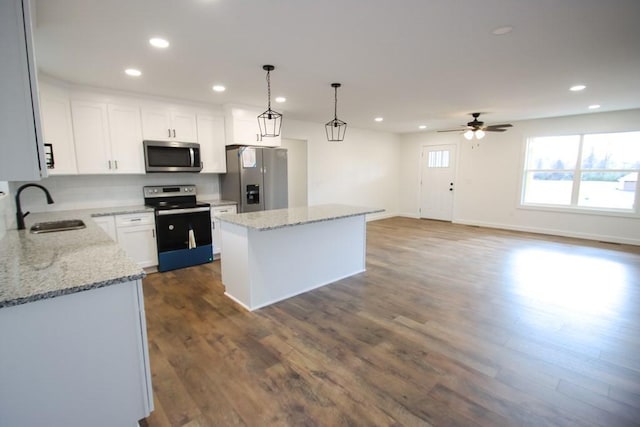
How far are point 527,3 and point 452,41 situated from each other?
620 millimetres

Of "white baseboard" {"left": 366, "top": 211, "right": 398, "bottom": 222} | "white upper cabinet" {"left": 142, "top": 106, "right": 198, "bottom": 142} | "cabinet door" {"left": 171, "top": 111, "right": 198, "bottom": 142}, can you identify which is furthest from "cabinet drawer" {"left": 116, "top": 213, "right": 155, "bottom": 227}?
"white baseboard" {"left": 366, "top": 211, "right": 398, "bottom": 222}

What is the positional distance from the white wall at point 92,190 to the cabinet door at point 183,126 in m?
0.61

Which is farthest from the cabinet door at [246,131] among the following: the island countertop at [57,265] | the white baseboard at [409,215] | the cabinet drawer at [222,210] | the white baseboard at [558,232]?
the white baseboard at [558,232]

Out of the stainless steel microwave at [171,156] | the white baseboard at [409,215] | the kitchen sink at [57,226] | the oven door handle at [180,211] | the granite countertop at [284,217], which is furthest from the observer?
the white baseboard at [409,215]

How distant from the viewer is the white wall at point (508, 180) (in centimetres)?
580

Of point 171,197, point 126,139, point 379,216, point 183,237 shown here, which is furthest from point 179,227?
point 379,216

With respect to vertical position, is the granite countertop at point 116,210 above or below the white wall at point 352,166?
below

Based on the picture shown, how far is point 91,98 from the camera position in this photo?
3766mm

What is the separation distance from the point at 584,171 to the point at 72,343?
819 centimetres

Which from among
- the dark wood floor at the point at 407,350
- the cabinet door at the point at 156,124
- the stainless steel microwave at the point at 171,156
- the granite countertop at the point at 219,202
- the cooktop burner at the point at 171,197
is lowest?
the dark wood floor at the point at 407,350

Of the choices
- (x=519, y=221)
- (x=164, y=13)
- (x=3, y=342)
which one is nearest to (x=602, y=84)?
(x=519, y=221)

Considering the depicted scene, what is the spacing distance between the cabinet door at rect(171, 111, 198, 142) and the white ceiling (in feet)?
1.03

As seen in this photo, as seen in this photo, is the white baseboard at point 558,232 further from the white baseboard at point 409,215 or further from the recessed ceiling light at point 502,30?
the recessed ceiling light at point 502,30

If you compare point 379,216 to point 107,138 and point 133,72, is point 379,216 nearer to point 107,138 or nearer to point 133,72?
point 107,138
